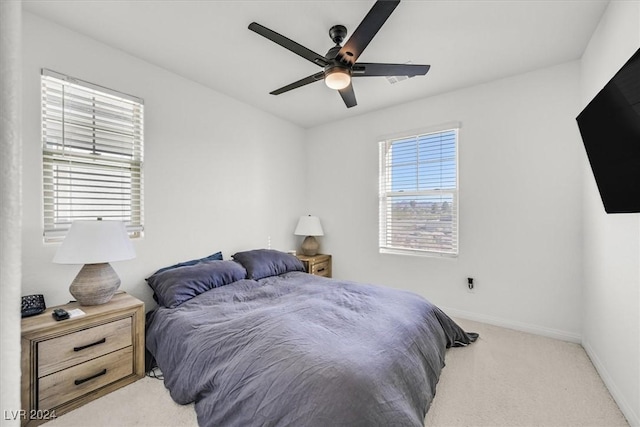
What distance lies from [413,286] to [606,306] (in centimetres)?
183

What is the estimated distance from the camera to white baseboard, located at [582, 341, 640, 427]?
177 cm

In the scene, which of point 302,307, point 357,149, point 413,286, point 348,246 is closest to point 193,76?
point 357,149

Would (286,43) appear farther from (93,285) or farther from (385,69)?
(93,285)

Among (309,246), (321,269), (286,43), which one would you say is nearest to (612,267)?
(286,43)

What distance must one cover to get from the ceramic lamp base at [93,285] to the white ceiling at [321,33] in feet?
6.12

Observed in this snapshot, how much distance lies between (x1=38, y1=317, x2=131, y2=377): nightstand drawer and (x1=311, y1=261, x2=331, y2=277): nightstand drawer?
2.37 meters

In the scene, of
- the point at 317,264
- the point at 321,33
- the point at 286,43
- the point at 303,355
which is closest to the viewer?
the point at 303,355

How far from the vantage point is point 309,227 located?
4344 millimetres

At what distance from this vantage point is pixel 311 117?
14.1 ft

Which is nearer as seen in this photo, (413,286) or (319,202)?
(413,286)

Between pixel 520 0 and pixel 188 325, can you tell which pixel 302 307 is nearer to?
pixel 188 325

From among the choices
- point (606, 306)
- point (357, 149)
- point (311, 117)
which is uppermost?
point (311, 117)

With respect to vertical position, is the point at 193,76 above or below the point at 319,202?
above

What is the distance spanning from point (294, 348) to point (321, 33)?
231cm
